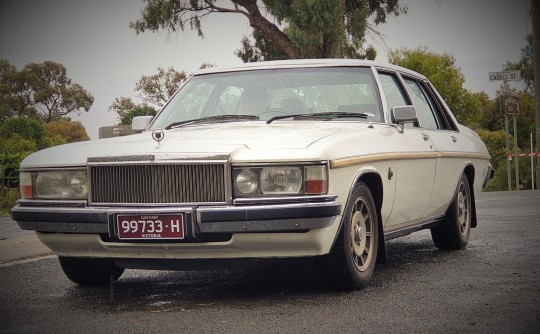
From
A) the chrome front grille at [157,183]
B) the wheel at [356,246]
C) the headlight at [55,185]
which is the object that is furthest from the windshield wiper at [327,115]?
the headlight at [55,185]

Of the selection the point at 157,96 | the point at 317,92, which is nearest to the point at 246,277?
the point at 317,92

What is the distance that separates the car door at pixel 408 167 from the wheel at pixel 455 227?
826 mm

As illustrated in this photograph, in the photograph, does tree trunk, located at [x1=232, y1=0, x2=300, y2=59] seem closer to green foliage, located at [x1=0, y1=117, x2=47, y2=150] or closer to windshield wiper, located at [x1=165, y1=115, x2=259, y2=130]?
green foliage, located at [x1=0, y1=117, x2=47, y2=150]

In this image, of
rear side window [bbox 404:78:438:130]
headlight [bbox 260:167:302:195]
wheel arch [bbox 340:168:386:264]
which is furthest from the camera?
rear side window [bbox 404:78:438:130]

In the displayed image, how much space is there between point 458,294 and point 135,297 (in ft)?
6.91

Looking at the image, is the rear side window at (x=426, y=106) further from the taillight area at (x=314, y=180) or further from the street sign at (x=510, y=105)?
the street sign at (x=510, y=105)

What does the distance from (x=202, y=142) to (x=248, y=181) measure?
1.55 ft

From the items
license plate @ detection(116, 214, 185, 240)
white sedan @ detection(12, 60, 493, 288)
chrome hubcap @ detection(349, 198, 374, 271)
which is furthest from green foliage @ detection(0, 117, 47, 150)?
license plate @ detection(116, 214, 185, 240)

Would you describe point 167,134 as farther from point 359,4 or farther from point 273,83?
point 359,4

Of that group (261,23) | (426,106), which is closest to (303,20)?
(261,23)

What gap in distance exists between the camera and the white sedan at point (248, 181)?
5543 millimetres

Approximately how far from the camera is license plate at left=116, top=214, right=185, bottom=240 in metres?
5.54

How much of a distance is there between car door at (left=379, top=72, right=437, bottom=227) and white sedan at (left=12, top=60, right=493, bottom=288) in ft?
0.06

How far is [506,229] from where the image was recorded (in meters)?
10.5
